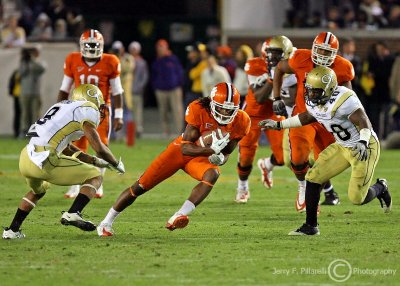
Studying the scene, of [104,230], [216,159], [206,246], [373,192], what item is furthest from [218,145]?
[373,192]

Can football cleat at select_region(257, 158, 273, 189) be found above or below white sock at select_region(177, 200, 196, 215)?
below

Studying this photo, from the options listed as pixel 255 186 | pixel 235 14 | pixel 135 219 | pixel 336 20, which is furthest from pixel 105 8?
pixel 135 219

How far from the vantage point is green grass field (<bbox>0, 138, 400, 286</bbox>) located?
288 inches

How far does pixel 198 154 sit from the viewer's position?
8766mm

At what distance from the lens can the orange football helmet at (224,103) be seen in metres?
8.78

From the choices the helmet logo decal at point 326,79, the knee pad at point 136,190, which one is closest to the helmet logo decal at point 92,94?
the knee pad at point 136,190

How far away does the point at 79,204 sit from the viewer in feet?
28.9

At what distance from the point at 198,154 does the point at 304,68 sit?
2129 mm

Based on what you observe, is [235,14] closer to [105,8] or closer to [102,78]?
[105,8]

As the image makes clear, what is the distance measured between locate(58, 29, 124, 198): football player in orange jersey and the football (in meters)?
2.62

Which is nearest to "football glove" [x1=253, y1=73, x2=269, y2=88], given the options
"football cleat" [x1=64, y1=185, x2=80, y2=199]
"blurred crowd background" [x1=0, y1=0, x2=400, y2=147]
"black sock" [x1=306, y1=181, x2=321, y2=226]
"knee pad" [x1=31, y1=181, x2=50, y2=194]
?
"football cleat" [x1=64, y1=185, x2=80, y2=199]

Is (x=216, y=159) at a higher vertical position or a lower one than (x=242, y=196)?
higher

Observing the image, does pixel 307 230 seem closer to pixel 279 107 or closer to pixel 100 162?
pixel 100 162

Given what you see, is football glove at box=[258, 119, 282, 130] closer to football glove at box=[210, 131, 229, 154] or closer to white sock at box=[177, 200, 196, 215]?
football glove at box=[210, 131, 229, 154]
